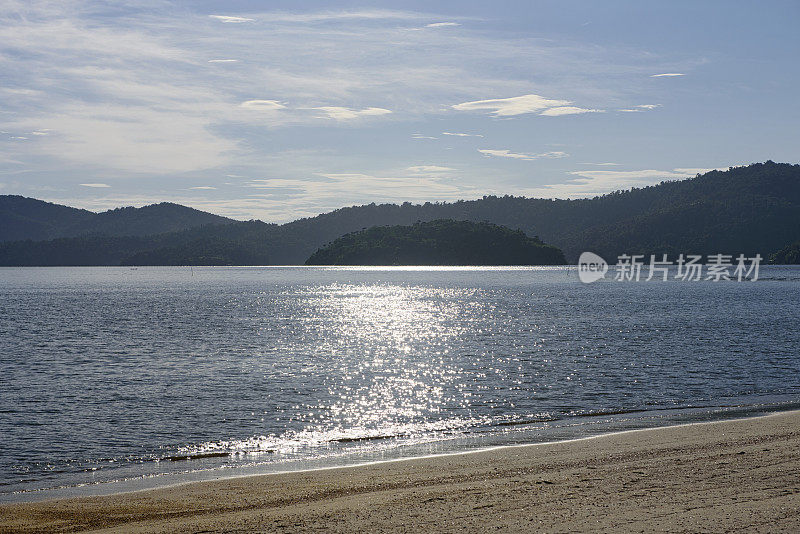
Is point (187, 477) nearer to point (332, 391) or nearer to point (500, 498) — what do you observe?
point (500, 498)

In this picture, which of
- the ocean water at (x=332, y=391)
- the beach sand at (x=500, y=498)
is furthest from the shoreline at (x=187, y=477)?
the beach sand at (x=500, y=498)

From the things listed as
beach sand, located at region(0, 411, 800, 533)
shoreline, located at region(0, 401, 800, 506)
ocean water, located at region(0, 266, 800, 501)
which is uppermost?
beach sand, located at region(0, 411, 800, 533)

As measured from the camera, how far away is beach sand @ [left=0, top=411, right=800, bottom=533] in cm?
1180

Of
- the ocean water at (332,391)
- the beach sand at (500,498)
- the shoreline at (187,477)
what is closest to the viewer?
the beach sand at (500,498)

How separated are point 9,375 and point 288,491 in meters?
27.3

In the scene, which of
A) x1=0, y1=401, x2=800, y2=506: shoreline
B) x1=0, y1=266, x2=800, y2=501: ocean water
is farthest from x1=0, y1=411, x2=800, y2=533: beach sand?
x1=0, y1=266, x2=800, y2=501: ocean water

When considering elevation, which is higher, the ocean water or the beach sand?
the beach sand

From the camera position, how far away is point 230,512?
1334 centimetres

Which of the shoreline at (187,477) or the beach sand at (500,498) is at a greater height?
the beach sand at (500,498)

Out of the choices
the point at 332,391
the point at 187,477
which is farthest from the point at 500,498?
the point at 332,391

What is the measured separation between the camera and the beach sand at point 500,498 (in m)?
11.8

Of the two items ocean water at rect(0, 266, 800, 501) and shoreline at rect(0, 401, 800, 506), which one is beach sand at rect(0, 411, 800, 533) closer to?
shoreline at rect(0, 401, 800, 506)

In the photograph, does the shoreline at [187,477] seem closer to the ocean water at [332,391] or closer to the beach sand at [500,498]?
the ocean water at [332,391]

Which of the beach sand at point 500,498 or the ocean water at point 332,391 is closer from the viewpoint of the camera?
the beach sand at point 500,498
